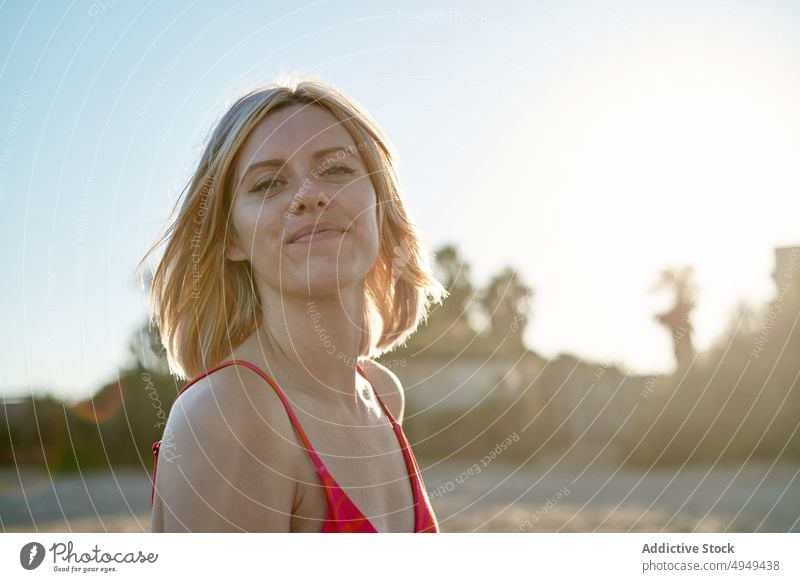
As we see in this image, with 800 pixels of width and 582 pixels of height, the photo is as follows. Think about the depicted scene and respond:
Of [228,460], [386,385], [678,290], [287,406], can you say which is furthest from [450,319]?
[228,460]

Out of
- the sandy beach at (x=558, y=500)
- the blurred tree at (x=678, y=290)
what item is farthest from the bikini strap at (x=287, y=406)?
the sandy beach at (x=558, y=500)

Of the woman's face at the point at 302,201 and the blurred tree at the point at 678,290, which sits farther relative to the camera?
the blurred tree at the point at 678,290

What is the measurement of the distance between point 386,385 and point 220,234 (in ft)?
2.28

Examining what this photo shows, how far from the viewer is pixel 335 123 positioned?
2062mm

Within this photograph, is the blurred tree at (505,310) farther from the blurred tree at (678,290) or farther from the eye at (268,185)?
the eye at (268,185)

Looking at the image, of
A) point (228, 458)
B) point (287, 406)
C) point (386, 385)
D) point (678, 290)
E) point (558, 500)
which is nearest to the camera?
point (228, 458)

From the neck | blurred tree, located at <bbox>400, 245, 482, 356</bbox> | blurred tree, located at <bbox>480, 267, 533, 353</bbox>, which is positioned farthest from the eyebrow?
blurred tree, located at <bbox>400, 245, 482, 356</bbox>

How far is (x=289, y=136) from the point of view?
197cm

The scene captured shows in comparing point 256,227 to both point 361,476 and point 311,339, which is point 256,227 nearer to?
point 311,339

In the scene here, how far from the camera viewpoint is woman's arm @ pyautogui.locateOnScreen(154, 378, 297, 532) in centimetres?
172

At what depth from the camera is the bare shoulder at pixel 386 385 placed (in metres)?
2.43
